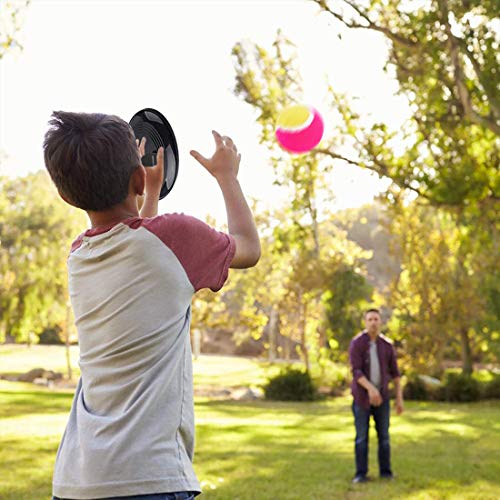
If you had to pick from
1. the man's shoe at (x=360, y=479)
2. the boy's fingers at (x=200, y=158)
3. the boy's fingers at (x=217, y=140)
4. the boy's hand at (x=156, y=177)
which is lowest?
the man's shoe at (x=360, y=479)

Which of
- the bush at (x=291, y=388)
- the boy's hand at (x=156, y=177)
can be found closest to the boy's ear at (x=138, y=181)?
the boy's hand at (x=156, y=177)

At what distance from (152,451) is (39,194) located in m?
33.7

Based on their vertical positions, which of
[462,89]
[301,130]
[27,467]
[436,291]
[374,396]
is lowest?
[27,467]

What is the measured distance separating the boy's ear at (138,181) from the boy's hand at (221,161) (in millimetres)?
246

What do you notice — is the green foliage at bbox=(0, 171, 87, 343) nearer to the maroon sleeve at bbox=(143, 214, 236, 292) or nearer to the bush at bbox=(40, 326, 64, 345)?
the bush at bbox=(40, 326, 64, 345)

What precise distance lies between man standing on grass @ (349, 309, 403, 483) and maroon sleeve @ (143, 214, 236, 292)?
8227 millimetres

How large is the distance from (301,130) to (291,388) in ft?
66.6

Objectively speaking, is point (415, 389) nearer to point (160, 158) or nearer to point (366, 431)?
point (366, 431)

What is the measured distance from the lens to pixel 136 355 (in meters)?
2.13

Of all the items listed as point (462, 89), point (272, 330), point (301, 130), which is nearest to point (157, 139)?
point (301, 130)

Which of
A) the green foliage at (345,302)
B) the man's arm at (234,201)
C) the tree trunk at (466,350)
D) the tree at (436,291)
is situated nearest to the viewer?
the man's arm at (234,201)

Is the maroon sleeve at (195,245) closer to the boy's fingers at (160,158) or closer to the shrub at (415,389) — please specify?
the boy's fingers at (160,158)

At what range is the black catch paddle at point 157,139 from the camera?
2.66 meters

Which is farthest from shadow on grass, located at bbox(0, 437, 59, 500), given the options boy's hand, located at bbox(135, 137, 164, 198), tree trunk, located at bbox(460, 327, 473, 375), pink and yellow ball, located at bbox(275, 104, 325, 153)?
tree trunk, located at bbox(460, 327, 473, 375)
